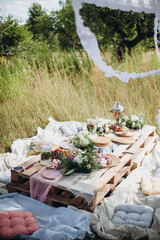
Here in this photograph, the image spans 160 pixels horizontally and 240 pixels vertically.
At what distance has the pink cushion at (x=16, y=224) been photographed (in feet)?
6.19

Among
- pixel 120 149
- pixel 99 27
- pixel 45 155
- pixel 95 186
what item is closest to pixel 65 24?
pixel 99 27

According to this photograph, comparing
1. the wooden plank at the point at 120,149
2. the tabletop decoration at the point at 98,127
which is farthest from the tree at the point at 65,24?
the wooden plank at the point at 120,149

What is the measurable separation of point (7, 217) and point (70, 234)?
53 cm

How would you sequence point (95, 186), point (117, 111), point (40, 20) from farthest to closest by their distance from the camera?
point (40, 20)
point (117, 111)
point (95, 186)

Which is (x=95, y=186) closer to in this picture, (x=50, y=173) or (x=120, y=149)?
(x=50, y=173)

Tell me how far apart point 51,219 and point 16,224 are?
0.32 metres

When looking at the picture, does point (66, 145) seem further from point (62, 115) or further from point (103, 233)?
point (62, 115)

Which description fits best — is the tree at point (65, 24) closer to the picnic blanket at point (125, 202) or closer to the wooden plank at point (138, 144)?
the wooden plank at point (138, 144)

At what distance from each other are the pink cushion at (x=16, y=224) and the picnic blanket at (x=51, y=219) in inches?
2.5

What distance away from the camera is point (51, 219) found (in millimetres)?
2154

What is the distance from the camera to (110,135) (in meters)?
3.69

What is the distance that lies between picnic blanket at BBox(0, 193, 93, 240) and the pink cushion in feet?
0.21

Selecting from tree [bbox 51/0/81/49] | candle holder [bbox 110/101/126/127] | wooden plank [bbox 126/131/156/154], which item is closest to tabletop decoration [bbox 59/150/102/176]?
wooden plank [bbox 126/131/156/154]

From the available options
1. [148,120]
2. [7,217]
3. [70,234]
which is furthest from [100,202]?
[148,120]
